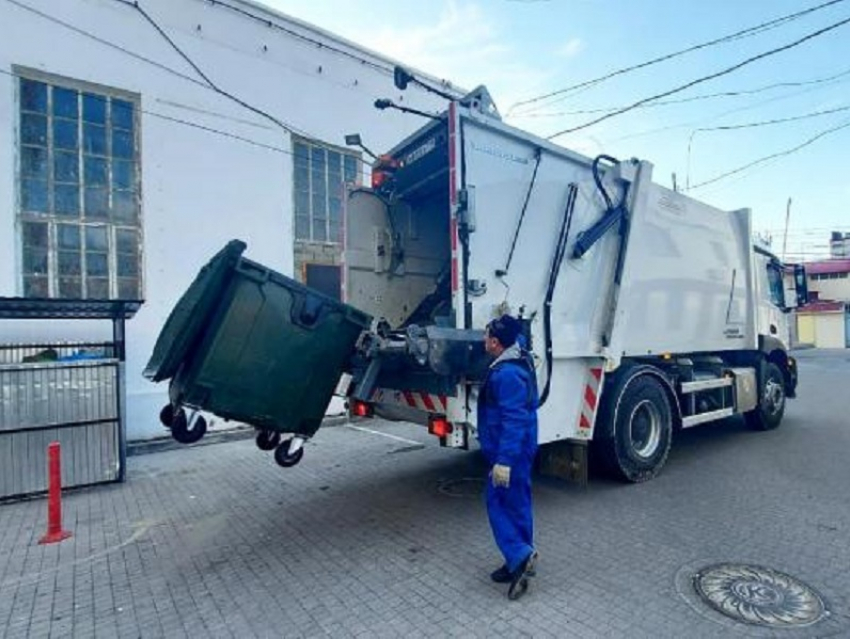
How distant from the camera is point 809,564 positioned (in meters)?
3.72

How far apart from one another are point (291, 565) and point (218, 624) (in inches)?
30.1

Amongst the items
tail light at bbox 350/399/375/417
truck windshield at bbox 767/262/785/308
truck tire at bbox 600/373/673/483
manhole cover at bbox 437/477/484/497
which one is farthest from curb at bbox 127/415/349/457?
truck windshield at bbox 767/262/785/308

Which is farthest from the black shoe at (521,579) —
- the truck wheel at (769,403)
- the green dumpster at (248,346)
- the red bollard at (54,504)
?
the truck wheel at (769,403)

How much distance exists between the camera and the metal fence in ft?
18.2

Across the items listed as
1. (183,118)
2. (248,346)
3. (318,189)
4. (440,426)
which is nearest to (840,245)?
(318,189)

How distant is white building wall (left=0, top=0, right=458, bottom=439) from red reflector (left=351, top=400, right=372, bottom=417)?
4.06 m

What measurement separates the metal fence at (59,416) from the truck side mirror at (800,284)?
9.85 meters

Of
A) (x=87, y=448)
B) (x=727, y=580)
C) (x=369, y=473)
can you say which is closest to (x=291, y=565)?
(x=369, y=473)

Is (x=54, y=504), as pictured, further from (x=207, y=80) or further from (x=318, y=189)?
(x=318, y=189)

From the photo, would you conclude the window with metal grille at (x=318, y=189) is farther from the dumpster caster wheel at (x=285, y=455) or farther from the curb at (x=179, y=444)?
the dumpster caster wheel at (x=285, y=455)

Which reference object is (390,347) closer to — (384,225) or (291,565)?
(291,565)

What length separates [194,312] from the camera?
349 cm

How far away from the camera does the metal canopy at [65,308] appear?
18.3 ft

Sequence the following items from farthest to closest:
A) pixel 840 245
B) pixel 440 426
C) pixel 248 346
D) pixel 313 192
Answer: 1. pixel 840 245
2. pixel 313 192
3. pixel 440 426
4. pixel 248 346
